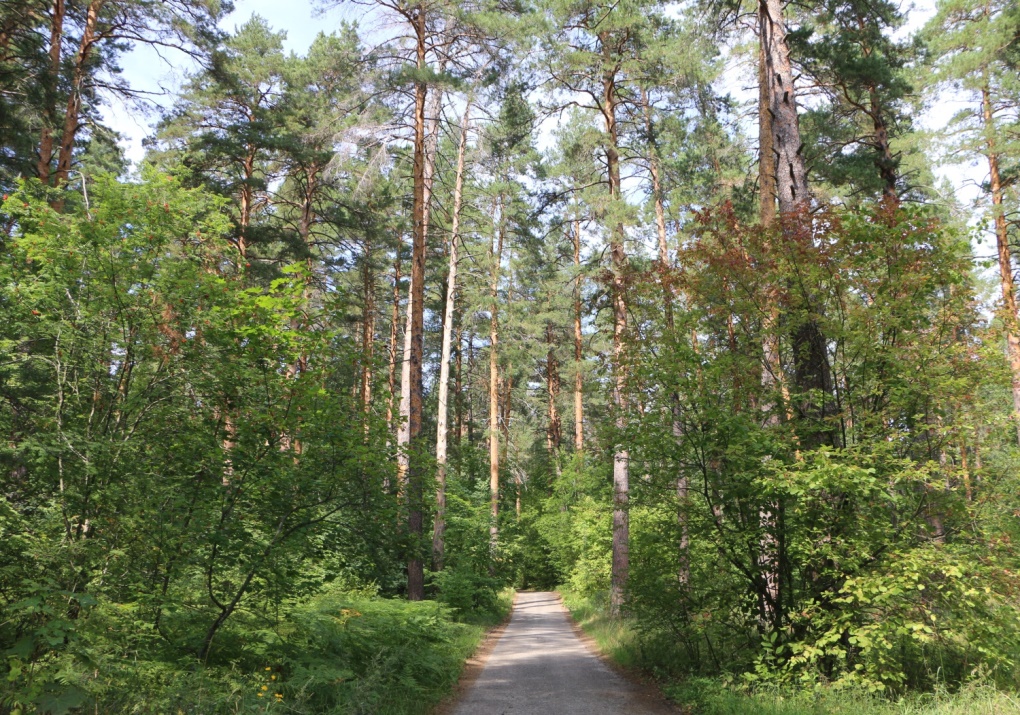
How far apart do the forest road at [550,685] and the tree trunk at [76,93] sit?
9.88 m

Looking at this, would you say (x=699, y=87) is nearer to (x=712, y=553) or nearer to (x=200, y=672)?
(x=712, y=553)

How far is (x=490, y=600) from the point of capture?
17.6 meters

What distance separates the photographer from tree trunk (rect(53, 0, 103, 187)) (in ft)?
32.3

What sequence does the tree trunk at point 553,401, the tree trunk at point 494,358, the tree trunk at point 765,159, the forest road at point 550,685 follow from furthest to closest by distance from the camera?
1. the tree trunk at point 553,401
2. the tree trunk at point 494,358
3. the tree trunk at point 765,159
4. the forest road at point 550,685

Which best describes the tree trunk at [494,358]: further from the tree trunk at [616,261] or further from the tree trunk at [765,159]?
the tree trunk at [765,159]

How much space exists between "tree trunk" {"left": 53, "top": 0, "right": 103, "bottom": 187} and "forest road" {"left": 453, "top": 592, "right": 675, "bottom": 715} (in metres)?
9.88

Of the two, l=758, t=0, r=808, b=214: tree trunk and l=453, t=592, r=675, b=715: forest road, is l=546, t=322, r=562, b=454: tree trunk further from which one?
l=758, t=0, r=808, b=214: tree trunk

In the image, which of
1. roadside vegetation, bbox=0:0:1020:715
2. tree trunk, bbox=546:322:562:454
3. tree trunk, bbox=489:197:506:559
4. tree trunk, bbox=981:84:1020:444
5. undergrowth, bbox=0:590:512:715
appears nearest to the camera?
undergrowth, bbox=0:590:512:715

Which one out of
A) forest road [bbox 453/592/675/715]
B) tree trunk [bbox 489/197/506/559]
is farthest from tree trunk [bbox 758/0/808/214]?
tree trunk [bbox 489/197/506/559]

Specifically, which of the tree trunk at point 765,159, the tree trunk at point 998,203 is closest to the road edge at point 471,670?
the tree trunk at point 765,159

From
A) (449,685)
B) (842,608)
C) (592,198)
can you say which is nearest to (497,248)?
(592,198)

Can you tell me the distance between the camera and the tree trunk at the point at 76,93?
9.85 m

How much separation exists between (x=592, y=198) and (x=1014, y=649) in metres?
11.3

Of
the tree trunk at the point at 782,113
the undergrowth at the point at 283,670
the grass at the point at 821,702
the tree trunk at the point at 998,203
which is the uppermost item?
the tree trunk at the point at 998,203
